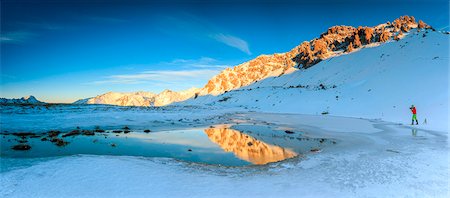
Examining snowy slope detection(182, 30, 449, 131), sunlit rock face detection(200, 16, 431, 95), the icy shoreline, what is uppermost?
sunlit rock face detection(200, 16, 431, 95)

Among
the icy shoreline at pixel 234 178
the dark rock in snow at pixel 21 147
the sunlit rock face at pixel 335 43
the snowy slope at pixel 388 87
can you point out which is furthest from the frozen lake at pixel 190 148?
the sunlit rock face at pixel 335 43

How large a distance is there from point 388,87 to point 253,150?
3754 cm

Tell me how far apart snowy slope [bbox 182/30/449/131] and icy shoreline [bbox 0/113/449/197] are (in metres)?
17.1

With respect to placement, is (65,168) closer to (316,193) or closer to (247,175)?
(247,175)

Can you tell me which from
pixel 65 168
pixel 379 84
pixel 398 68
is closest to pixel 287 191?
pixel 65 168

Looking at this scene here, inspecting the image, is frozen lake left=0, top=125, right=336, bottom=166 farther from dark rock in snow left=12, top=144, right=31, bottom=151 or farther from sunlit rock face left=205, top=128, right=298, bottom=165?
dark rock in snow left=12, top=144, right=31, bottom=151

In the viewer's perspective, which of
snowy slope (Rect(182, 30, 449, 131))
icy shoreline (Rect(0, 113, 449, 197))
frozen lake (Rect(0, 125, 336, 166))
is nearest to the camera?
icy shoreline (Rect(0, 113, 449, 197))

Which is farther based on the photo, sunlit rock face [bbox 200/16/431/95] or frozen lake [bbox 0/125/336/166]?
sunlit rock face [bbox 200/16/431/95]

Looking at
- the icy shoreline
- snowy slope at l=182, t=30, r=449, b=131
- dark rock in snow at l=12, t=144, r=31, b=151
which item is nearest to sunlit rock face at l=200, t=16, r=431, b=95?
snowy slope at l=182, t=30, r=449, b=131

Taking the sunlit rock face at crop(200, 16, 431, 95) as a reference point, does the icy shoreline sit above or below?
below

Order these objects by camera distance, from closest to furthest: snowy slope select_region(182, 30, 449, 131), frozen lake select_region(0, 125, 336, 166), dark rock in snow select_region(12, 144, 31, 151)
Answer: frozen lake select_region(0, 125, 336, 166) → dark rock in snow select_region(12, 144, 31, 151) → snowy slope select_region(182, 30, 449, 131)

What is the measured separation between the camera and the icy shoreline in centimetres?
764

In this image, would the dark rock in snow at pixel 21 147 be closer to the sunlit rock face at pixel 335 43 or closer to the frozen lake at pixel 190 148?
the frozen lake at pixel 190 148

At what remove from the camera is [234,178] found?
9.12 metres
